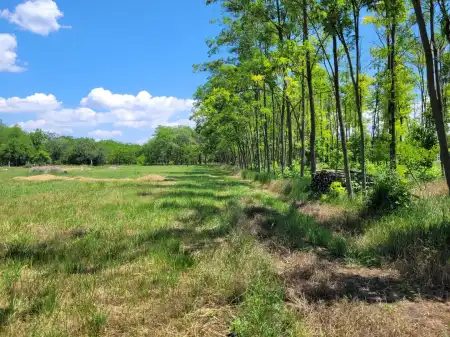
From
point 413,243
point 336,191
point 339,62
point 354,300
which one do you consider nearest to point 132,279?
point 354,300

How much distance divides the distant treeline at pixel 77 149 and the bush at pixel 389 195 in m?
88.8

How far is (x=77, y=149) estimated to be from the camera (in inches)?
4299

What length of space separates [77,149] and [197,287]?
4546 inches

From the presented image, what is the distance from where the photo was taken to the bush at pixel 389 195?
9031 mm

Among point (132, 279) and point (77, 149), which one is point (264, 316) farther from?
point (77, 149)

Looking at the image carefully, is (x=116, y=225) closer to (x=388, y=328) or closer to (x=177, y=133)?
(x=388, y=328)

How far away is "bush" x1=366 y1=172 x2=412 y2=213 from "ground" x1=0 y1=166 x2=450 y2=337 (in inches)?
114

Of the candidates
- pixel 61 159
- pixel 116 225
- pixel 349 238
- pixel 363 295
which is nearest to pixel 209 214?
pixel 116 225

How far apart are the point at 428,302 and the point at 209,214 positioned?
6.49 metres

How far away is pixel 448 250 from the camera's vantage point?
571 cm

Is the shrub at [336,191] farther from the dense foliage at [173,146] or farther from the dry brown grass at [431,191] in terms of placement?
the dense foliage at [173,146]

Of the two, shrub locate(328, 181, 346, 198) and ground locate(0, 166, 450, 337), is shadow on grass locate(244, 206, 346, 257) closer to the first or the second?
ground locate(0, 166, 450, 337)

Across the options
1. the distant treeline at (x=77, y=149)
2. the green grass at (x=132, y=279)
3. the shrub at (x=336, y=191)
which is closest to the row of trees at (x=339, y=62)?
the shrub at (x=336, y=191)

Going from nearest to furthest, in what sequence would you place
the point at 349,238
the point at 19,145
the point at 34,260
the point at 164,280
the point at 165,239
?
1. the point at 164,280
2. the point at 34,260
3. the point at 165,239
4. the point at 349,238
5. the point at 19,145
